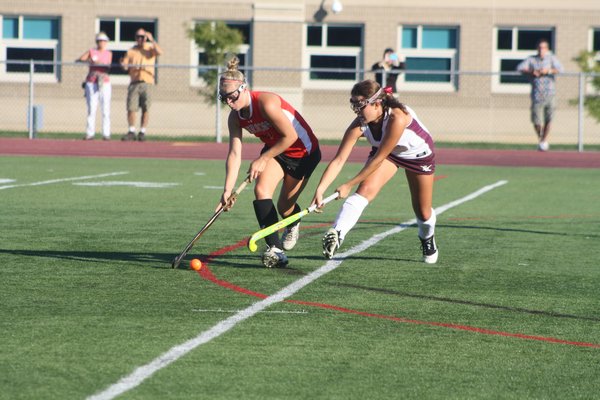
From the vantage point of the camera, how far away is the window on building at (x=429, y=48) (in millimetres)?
36562

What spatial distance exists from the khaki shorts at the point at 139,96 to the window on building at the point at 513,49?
13086mm

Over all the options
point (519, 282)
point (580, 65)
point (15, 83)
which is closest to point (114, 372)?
point (519, 282)

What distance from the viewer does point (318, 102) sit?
3653cm

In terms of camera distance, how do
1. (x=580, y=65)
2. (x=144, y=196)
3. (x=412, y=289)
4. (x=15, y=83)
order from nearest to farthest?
(x=412, y=289)
(x=144, y=196)
(x=580, y=65)
(x=15, y=83)

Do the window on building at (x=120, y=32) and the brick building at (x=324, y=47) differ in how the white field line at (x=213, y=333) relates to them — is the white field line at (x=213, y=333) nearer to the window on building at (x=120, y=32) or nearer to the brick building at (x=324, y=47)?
the brick building at (x=324, y=47)

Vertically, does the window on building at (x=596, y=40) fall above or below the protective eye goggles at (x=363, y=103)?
above

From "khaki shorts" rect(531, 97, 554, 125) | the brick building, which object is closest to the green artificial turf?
"khaki shorts" rect(531, 97, 554, 125)

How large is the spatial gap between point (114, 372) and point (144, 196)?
10036 mm

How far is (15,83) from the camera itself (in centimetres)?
3622

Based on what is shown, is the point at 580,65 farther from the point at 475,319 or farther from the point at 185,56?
the point at 475,319

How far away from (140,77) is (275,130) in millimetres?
17481

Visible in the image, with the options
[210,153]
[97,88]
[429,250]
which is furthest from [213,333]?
[97,88]

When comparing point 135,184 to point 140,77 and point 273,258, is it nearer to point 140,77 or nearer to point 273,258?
point 273,258


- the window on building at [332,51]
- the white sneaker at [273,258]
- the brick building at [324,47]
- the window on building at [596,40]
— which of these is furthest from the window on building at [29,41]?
the white sneaker at [273,258]
